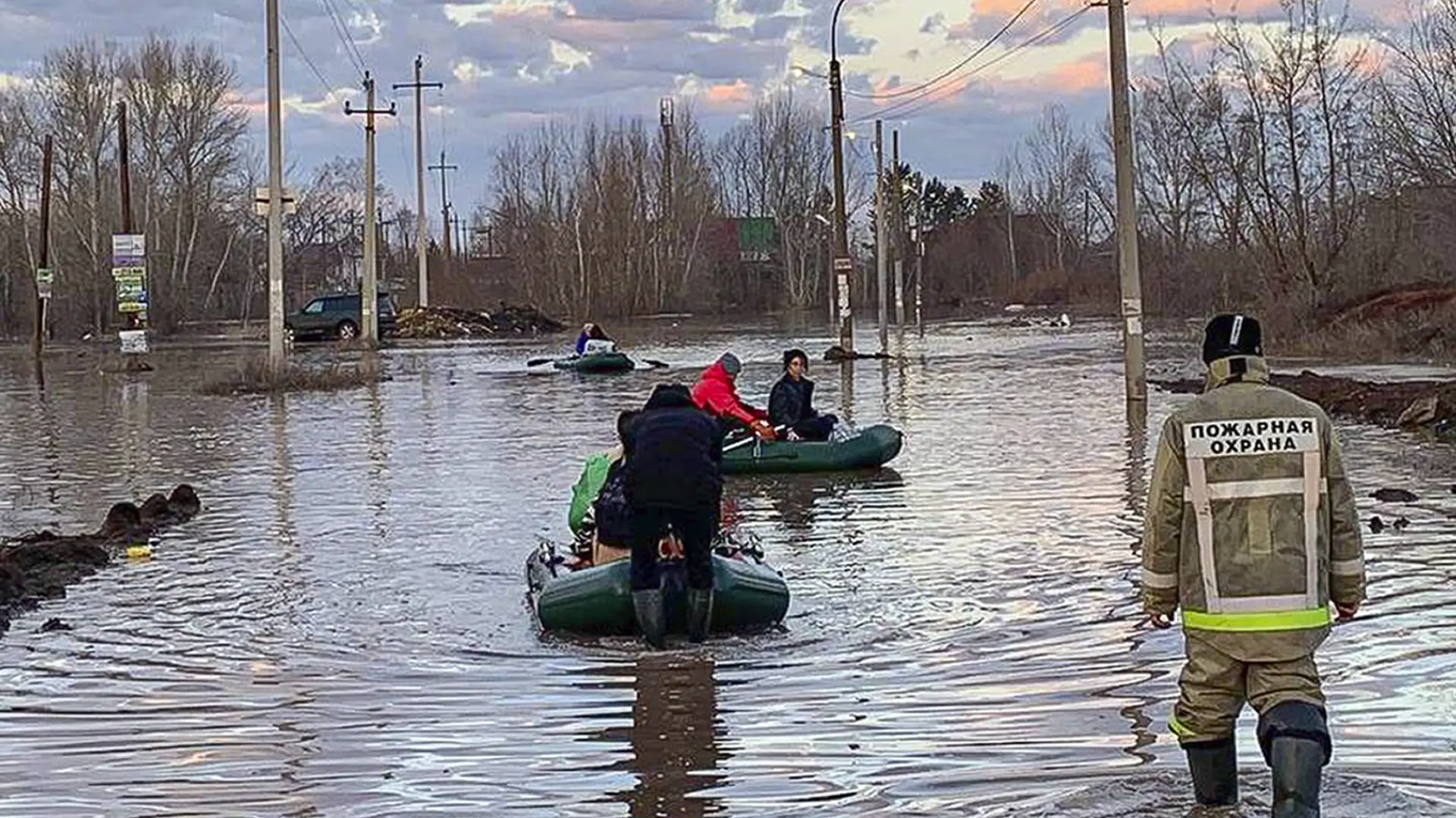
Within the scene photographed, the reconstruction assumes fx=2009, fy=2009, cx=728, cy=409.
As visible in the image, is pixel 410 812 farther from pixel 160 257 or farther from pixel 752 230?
pixel 752 230

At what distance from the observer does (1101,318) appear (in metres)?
86.4

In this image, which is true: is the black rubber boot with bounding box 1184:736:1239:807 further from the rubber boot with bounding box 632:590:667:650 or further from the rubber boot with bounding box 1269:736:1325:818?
the rubber boot with bounding box 632:590:667:650

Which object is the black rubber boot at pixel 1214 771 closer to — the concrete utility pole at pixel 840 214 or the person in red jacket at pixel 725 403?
the person in red jacket at pixel 725 403

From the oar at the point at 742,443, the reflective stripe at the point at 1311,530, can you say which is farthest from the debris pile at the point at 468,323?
the reflective stripe at the point at 1311,530

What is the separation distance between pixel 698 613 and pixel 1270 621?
5.12 meters

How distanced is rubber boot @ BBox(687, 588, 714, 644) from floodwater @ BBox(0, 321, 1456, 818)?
0.46 ft

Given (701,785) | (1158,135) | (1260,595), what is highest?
(1158,135)

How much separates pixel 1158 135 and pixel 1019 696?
67.2 metres

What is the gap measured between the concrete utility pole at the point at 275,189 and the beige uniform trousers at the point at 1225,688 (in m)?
35.0

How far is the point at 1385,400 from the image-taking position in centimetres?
2689

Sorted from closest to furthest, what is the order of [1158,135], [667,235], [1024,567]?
1. [1024,567]
2. [1158,135]
3. [667,235]

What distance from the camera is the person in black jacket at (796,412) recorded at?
2183 centimetres

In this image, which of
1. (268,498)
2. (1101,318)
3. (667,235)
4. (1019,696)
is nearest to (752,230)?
(667,235)

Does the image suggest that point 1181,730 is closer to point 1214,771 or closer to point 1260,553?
point 1214,771
